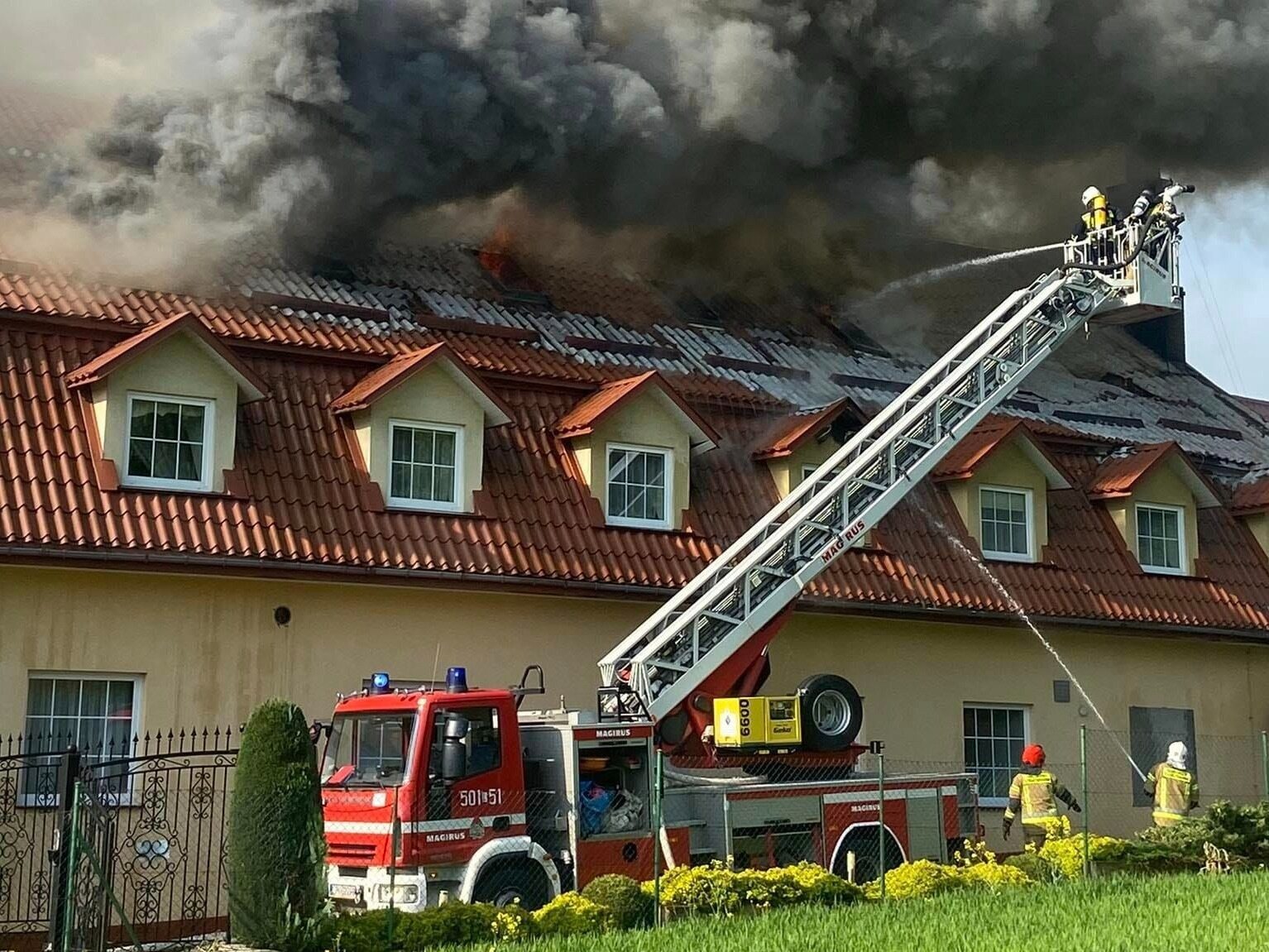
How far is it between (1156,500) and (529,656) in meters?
9.20

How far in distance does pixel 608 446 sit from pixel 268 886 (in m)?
7.39

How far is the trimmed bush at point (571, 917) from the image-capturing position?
11570mm

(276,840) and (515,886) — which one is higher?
(276,840)

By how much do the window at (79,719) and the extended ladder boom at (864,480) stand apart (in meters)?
4.22

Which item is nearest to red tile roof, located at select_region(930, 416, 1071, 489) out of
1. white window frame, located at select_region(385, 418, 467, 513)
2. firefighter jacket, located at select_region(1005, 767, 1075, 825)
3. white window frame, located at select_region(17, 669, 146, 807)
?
firefighter jacket, located at select_region(1005, 767, 1075, 825)

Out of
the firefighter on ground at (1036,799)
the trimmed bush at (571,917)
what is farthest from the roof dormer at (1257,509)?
the trimmed bush at (571,917)

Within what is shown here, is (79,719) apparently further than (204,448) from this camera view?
No

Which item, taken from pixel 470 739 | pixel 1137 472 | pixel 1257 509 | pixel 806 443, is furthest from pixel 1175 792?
pixel 470 739

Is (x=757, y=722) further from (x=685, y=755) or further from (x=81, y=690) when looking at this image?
(x=81, y=690)

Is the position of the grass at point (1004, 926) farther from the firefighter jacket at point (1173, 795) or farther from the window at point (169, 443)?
the window at point (169, 443)

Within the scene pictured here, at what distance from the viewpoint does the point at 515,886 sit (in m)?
12.8

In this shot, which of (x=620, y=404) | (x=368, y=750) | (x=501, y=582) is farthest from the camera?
(x=620, y=404)

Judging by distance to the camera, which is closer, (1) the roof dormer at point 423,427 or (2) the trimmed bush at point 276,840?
(2) the trimmed bush at point 276,840

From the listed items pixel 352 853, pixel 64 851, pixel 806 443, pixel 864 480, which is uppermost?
pixel 806 443
